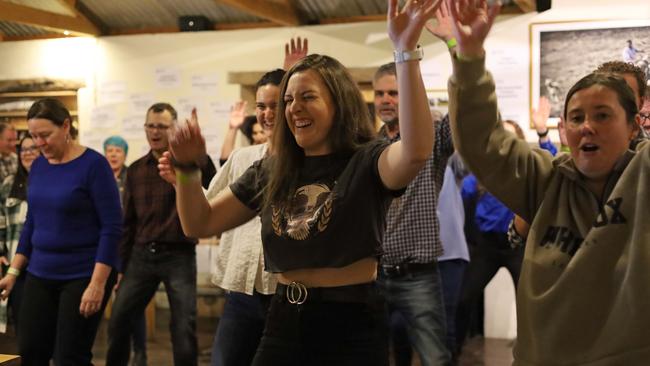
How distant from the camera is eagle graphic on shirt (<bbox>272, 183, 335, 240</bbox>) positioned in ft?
6.41

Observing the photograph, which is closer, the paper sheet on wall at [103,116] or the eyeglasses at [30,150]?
the eyeglasses at [30,150]

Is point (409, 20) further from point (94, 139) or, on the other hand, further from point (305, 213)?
point (94, 139)

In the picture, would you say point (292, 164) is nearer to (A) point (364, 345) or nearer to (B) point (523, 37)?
(A) point (364, 345)

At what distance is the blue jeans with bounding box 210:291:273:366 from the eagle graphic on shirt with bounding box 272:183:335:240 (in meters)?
0.84

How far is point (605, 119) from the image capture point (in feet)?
5.27

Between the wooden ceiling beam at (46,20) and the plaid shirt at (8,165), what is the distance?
1.64 metres

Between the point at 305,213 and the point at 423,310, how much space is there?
4.26 ft

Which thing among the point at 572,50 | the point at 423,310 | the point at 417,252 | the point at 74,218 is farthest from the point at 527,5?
the point at 74,218

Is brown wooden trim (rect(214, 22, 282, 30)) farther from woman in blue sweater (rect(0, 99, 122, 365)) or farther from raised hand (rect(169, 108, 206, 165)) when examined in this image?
raised hand (rect(169, 108, 206, 165))

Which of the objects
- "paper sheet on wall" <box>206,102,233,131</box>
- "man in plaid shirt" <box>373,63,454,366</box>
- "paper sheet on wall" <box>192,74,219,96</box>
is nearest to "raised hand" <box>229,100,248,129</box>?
"man in plaid shirt" <box>373,63,454,366</box>

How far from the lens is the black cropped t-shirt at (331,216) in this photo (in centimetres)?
193

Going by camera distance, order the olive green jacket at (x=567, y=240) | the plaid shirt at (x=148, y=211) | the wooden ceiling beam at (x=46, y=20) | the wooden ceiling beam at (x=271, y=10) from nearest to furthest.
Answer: the olive green jacket at (x=567, y=240), the plaid shirt at (x=148, y=211), the wooden ceiling beam at (x=271, y=10), the wooden ceiling beam at (x=46, y=20)

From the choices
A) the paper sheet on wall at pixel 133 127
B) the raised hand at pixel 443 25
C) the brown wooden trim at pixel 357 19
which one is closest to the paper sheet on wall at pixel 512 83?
the brown wooden trim at pixel 357 19

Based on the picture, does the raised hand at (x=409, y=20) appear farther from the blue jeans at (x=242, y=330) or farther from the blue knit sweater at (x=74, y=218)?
the blue knit sweater at (x=74, y=218)
